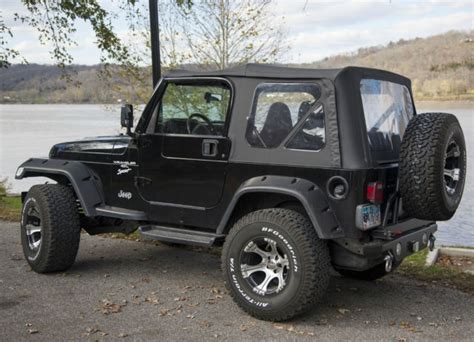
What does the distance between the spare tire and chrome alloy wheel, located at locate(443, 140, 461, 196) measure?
17 centimetres

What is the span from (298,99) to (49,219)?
2.60 meters

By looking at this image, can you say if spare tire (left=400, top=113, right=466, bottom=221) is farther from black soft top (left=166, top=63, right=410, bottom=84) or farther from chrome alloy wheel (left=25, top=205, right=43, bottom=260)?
chrome alloy wheel (left=25, top=205, right=43, bottom=260)

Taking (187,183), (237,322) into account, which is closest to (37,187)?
(187,183)

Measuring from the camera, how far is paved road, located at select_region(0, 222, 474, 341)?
14.1ft

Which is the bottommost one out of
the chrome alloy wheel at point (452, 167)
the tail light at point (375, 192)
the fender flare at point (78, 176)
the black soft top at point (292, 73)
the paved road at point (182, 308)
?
the paved road at point (182, 308)

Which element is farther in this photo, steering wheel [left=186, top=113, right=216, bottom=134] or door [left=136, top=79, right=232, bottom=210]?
steering wheel [left=186, top=113, right=216, bottom=134]

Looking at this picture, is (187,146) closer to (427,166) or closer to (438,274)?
(427,166)

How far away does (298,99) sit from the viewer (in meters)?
4.62

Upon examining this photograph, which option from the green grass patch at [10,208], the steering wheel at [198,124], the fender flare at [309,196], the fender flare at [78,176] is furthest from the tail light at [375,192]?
the green grass patch at [10,208]

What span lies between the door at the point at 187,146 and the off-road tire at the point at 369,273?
5.25 ft

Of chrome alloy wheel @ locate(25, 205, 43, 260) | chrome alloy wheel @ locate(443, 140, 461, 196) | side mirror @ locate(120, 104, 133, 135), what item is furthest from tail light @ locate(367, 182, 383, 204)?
chrome alloy wheel @ locate(25, 205, 43, 260)

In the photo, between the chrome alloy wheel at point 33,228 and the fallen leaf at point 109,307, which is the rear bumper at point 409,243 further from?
the chrome alloy wheel at point 33,228

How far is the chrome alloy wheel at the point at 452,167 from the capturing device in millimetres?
4695

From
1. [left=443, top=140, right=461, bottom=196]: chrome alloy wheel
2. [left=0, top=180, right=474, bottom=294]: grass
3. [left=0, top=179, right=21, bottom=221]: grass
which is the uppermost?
[left=443, top=140, right=461, bottom=196]: chrome alloy wheel
